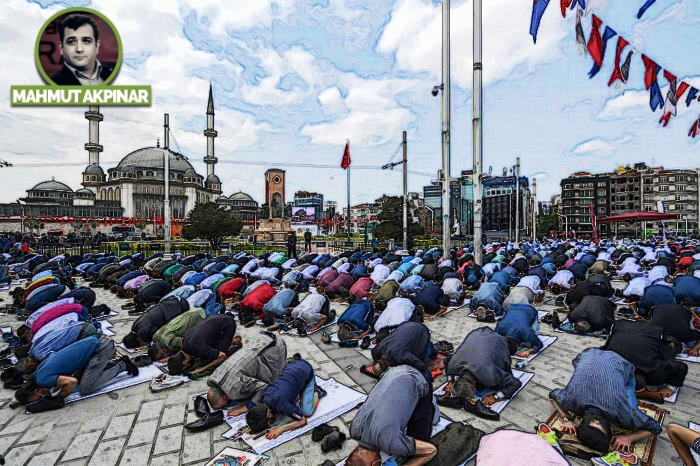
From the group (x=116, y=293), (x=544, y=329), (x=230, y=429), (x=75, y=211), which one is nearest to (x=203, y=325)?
(x=230, y=429)

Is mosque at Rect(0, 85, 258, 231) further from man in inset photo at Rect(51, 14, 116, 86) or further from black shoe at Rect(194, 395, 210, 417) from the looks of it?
black shoe at Rect(194, 395, 210, 417)

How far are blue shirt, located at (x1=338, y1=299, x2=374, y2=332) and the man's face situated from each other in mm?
20898

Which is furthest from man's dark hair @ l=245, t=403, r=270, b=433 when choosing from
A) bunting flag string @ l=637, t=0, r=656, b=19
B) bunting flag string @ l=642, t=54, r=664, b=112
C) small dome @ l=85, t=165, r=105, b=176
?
small dome @ l=85, t=165, r=105, b=176

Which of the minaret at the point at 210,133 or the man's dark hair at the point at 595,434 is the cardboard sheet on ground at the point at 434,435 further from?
the minaret at the point at 210,133

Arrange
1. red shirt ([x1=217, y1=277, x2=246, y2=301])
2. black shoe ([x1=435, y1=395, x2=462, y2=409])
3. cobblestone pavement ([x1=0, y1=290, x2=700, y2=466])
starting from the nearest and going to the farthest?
cobblestone pavement ([x1=0, y1=290, x2=700, y2=466]) → black shoe ([x1=435, y1=395, x2=462, y2=409]) → red shirt ([x1=217, y1=277, x2=246, y2=301])

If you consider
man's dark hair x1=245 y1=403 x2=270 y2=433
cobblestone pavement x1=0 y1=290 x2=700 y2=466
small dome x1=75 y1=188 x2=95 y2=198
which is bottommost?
cobblestone pavement x1=0 y1=290 x2=700 y2=466

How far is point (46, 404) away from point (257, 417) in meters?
3.21

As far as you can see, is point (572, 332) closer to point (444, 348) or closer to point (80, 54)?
point (444, 348)

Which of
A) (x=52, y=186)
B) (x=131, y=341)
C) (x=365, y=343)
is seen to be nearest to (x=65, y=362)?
(x=131, y=341)

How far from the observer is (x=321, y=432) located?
4.15 metres

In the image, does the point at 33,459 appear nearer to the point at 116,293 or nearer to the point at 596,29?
the point at 116,293

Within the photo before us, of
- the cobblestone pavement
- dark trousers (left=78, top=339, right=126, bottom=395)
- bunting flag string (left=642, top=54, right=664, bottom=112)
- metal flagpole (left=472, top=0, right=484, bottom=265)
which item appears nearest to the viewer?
the cobblestone pavement

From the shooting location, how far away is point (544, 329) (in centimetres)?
815

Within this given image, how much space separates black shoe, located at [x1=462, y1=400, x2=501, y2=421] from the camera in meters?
4.48
